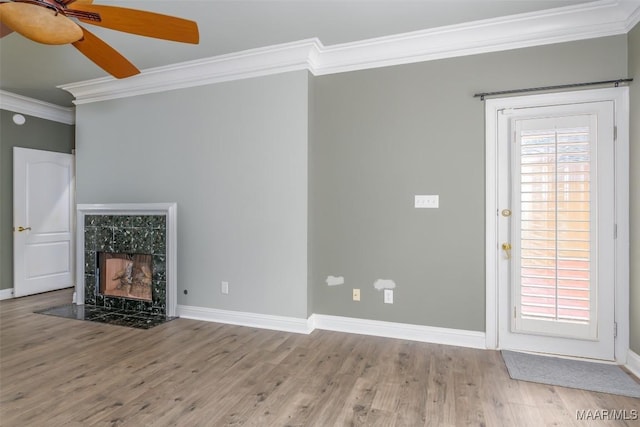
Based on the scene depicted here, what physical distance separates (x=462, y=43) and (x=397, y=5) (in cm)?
76

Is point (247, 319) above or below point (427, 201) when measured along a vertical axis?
below

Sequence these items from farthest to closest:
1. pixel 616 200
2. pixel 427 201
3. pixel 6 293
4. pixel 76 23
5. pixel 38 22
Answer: pixel 6 293 → pixel 427 201 → pixel 616 200 → pixel 76 23 → pixel 38 22

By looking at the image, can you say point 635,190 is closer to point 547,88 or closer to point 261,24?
point 547,88

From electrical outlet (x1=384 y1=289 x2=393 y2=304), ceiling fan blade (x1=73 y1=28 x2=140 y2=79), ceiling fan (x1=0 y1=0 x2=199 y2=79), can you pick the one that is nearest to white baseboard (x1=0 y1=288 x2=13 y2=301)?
ceiling fan blade (x1=73 y1=28 x2=140 y2=79)

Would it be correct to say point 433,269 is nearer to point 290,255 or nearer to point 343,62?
point 290,255

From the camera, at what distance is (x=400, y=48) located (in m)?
3.23

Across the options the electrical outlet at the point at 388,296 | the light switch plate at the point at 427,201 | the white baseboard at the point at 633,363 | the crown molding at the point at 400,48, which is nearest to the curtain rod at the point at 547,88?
the crown molding at the point at 400,48

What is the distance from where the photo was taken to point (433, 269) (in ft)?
10.4

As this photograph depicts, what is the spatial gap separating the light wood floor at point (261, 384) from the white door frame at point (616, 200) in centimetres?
60

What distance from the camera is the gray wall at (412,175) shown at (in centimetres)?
300

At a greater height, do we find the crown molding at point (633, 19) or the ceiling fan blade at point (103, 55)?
the crown molding at point (633, 19)

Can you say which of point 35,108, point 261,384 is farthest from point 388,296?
point 35,108

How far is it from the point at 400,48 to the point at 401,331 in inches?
105

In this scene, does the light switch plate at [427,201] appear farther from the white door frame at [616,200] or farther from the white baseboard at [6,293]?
the white baseboard at [6,293]
